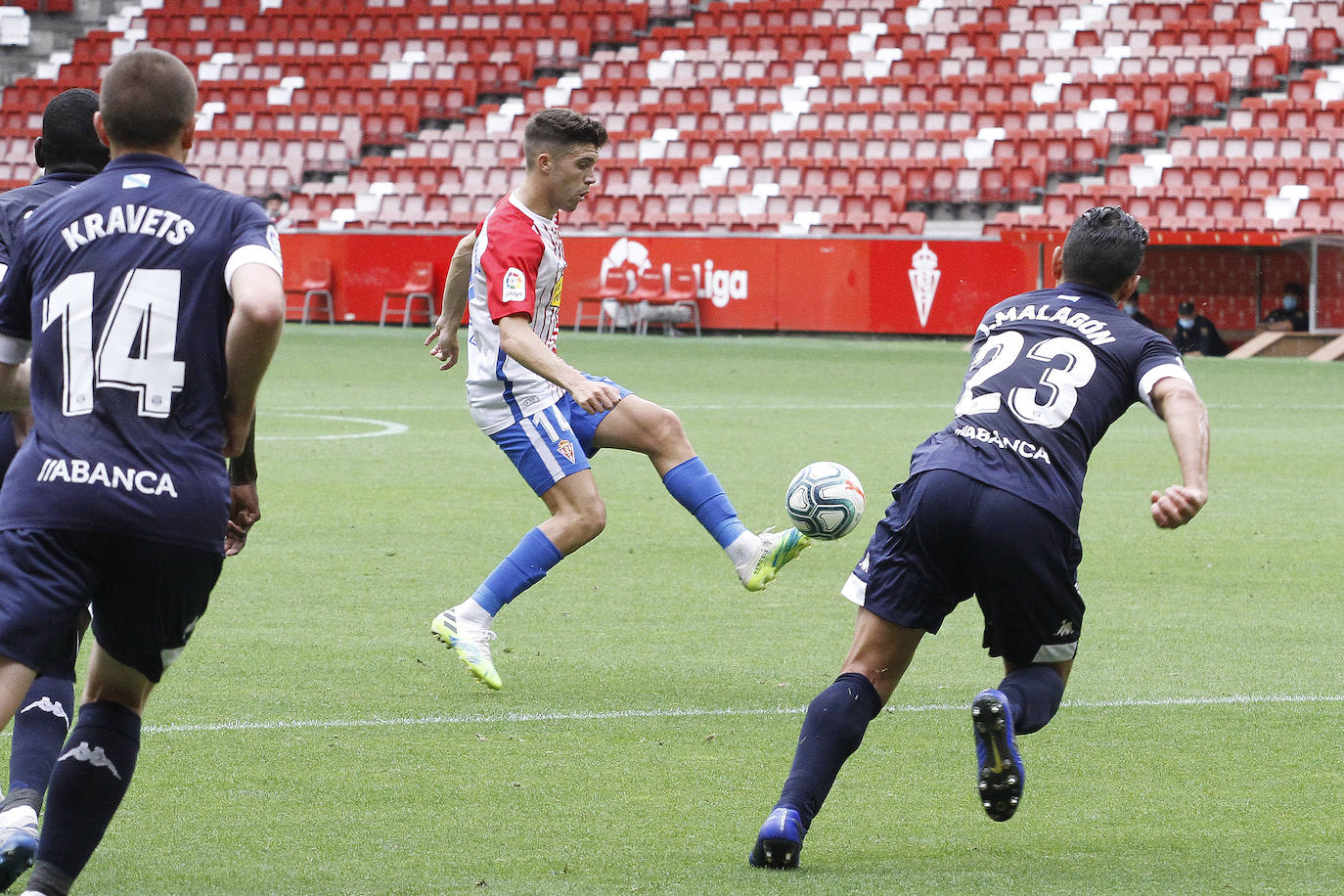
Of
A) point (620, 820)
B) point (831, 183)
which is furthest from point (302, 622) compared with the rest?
point (831, 183)

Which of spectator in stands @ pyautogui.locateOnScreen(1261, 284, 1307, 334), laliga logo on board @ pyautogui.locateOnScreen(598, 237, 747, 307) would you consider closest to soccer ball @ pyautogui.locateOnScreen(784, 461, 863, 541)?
spectator in stands @ pyautogui.locateOnScreen(1261, 284, 1307, 334)

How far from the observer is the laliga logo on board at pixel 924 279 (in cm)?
2597

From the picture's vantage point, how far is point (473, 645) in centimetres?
607

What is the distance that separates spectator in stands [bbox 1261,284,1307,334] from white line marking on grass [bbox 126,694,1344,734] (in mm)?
19848

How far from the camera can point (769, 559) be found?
6.35 meters

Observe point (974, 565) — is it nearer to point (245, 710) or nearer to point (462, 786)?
point (462, 786)

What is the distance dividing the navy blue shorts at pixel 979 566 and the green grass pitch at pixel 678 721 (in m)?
0.51

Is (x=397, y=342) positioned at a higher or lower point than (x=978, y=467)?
lower

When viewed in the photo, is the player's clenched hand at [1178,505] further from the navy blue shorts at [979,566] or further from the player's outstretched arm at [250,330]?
the player's outstretched arm at [250,330]

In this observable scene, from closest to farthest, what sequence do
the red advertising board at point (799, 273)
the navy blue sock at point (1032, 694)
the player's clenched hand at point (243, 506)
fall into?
the player's clenched hand at point (243, 506) < the navy blue sock at point (1032, 694) < the red advertising board at point (799, 273)

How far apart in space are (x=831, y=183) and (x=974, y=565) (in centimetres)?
2527

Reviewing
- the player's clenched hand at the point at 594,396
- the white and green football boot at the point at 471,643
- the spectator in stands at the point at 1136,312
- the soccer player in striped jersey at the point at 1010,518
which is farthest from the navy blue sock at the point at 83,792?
the spectator in stands at the point at 1136,312

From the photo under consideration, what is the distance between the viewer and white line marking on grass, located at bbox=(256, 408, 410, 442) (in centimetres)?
1406

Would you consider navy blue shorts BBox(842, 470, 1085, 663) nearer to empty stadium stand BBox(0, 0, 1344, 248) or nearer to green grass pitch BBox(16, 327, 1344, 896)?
green grass pitch BBox(16, 327, 1344, 896)
